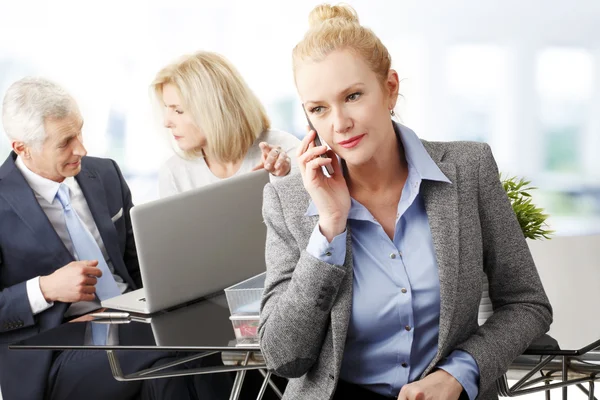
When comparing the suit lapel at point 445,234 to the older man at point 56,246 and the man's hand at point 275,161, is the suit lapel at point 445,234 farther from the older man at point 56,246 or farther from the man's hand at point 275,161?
the man's hand at point 275,161

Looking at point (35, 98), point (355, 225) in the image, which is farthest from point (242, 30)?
point (355, 225)

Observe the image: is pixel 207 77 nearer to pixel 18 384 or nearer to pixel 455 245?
pixel 18 384

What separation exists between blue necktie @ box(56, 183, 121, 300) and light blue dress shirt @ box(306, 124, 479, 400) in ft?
5.03

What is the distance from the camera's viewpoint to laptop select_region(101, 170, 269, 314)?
2.32 meters

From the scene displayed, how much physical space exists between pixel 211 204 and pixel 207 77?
137 cm

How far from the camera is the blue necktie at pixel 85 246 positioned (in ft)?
10.0

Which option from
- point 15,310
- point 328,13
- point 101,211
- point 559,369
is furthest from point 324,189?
point 101,211

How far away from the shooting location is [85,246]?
123 inches

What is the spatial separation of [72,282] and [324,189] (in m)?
1.41

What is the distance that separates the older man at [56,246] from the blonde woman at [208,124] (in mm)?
398

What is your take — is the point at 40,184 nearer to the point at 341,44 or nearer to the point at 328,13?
the point at 328,13

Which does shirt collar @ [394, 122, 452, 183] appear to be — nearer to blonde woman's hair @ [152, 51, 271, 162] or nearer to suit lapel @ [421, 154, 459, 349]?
suit lapel @ [421, 154, 459, 349]

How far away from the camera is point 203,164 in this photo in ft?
12.2

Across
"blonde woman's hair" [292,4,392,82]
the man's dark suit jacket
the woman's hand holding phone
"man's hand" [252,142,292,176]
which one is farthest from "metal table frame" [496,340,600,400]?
the man's dark suit jacket
